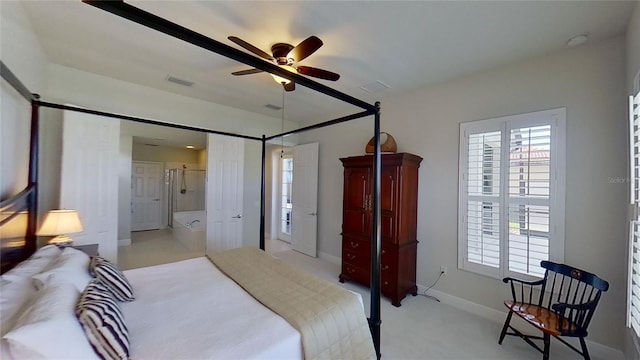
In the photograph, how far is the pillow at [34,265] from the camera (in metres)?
1.45

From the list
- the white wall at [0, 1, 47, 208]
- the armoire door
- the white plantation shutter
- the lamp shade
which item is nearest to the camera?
the white wall at [0, 1, 47, 208]

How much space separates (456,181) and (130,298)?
340cm

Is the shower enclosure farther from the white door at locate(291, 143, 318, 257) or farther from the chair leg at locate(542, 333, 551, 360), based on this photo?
the chair leg at locate(542, 333, 551, 360)

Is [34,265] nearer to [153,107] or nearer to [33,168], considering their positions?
[33,168]

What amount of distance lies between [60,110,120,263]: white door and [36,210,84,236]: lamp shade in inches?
25.3

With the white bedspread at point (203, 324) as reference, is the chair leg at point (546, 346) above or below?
below

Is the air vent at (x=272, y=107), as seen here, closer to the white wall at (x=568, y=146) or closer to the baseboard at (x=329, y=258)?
the white wall at (x=568, y=146)

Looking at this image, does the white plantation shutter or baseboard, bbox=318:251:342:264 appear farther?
baseboard, bbox=318:251:342:264

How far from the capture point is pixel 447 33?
2215mm

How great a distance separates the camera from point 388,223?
318 cm

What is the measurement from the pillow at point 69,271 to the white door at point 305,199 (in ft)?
11.5

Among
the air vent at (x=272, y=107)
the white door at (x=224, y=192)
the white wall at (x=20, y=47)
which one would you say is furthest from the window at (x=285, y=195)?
the white wall at (x=20, y=47)

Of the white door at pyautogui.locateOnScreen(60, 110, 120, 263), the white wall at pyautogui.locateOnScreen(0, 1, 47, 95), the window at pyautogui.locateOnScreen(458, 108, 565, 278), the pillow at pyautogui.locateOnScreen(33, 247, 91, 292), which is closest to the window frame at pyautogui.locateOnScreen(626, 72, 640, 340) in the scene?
the window at pyautogui.locateOnScreen(458, 108, 565, 278)

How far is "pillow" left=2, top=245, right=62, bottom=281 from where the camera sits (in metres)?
1.45
